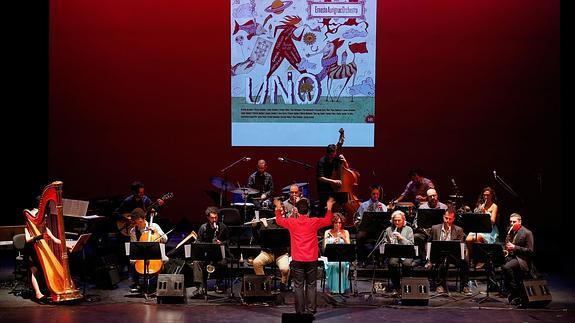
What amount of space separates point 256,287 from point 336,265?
127cm

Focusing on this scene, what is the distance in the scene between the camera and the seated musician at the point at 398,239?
11.3 meters

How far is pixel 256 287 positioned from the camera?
11.0 metres

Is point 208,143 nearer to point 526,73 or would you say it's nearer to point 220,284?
point 220,284

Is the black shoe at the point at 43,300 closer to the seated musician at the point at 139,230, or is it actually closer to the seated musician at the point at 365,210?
the seated musician at the point at 139,230

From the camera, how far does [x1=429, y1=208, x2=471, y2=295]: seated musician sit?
1151 cm

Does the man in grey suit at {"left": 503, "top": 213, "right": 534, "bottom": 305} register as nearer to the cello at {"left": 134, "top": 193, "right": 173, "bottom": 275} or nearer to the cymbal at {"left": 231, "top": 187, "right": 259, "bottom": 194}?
the cymbal at {"left": 231, "top": 187, "right": 259, "bottom": 194}

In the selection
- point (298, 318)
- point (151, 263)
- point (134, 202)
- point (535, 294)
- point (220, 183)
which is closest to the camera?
point (298, 318)

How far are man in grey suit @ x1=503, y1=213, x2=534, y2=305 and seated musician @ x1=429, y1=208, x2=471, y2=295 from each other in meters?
0.70

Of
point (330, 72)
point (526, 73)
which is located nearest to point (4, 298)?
point (330, 72)

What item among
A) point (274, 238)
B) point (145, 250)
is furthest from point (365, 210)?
point (145, 250)

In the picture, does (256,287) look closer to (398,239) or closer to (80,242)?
(398,239)

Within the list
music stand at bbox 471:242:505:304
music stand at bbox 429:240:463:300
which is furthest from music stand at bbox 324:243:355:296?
music stand at bbox 471:242:505:304

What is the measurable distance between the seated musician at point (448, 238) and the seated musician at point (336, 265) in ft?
4.55

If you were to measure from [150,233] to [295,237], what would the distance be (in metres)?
2.76
